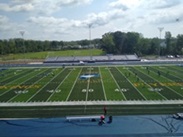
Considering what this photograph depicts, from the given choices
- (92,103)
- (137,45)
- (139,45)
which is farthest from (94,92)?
(137,45)

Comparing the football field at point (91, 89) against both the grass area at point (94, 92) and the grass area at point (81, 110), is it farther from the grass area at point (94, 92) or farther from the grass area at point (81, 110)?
the grass area at point (81, 110)

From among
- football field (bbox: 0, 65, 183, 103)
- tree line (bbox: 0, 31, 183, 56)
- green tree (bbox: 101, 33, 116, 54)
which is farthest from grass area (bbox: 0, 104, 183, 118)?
green tree (bbox: 101, 33, 116, 54)

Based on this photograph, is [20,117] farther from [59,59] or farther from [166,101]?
[59,59]

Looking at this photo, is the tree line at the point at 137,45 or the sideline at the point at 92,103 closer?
the sideline at the point at 92,103

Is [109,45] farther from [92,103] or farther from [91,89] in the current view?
[92,103]

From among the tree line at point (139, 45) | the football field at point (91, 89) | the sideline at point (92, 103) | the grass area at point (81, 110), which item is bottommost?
the grass area at point (81, 110)

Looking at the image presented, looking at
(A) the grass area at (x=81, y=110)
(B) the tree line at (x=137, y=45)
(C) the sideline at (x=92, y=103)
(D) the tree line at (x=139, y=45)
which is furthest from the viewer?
(B) the tree line at (x=137, y=45)

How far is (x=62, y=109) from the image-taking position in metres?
22.2

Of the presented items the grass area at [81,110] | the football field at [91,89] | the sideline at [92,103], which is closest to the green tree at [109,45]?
the football field at [91,89]

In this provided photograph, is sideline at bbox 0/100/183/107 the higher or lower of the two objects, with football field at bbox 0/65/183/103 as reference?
lower

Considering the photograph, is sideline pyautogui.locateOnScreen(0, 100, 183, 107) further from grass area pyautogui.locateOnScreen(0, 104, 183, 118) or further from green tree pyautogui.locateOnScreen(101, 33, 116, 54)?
green tree pyautogui.locateOnScreen(101, 33, 116, 54)

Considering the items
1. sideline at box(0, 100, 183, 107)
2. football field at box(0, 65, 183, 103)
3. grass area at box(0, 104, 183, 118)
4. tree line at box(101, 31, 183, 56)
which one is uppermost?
tree line at box(101, 31, 183, 56)

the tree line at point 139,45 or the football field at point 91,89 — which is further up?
the tree line at point 139,45

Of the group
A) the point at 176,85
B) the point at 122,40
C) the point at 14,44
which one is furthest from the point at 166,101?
the point at 14,44
